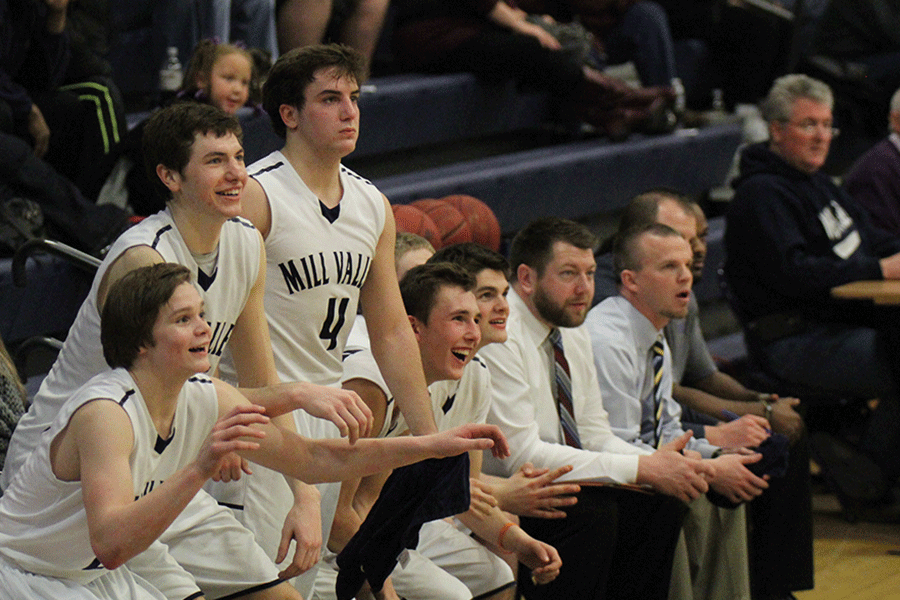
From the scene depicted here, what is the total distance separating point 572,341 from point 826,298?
1904mm

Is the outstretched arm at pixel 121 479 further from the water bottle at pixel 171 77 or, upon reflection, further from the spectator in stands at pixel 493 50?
the spectator in stands at pixel 493 50

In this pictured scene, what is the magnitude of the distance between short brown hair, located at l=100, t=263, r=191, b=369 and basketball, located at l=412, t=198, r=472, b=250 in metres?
2.01

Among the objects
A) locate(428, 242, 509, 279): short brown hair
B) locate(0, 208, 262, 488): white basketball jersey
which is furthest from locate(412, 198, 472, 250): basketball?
locate(0, 208, 262, 488): white basketball jersey

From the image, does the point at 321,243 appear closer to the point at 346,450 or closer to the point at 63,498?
the point at 346,450

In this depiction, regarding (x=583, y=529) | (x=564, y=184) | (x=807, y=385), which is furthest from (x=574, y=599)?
(x=564, y=184)

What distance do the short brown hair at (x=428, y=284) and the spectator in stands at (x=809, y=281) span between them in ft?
7.70

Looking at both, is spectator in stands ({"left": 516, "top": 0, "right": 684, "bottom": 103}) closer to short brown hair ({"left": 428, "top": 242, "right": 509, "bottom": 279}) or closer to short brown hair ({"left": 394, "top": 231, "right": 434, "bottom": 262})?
short brown hair ({"left": 394, "top": 231, "right": 434, "bottom": 262})

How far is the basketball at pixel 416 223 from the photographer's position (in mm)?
4324

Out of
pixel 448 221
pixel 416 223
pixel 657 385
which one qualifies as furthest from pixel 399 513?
pixel 448 221

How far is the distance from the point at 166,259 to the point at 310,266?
0.45m

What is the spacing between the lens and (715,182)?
23.5 feet

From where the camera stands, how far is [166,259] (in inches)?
110

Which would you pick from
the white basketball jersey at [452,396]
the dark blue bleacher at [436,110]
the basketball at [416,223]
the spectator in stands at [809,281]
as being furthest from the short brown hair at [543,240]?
the dark blue bleacher at [436,110]

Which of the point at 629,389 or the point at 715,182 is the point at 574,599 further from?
the point at 715,182
